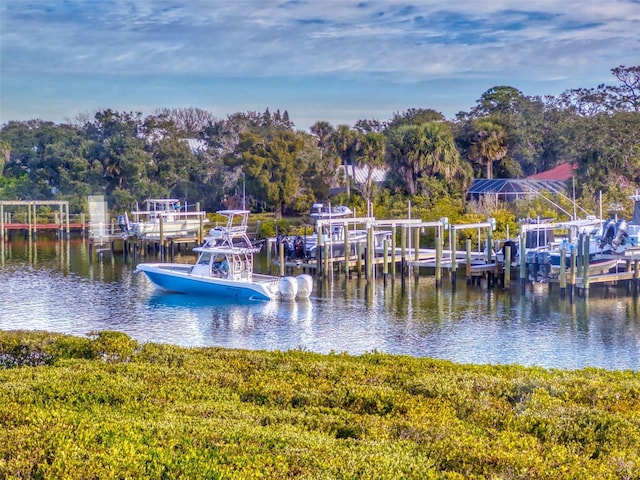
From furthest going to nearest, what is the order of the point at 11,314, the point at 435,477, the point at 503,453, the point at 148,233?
1. the point at 148,233
2. the point at 11,314
3. the point at 503,453
4. the point at 435,477

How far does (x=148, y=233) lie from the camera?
180ft

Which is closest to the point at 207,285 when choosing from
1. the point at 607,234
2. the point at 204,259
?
the point at 204,259

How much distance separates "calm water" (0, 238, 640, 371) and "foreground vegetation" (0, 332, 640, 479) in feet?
36.1

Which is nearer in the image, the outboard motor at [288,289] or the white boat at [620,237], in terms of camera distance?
the outboard motor at [288,289]

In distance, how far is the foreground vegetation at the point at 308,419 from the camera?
8750 mm

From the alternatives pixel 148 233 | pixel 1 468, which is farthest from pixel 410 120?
pixel 1 468

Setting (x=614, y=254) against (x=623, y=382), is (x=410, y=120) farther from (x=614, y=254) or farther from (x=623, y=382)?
(x=623, y=382)

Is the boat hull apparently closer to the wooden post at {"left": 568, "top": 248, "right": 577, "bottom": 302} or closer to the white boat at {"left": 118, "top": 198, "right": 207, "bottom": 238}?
the wooden post at {"left": 568, "top": 248, "right": 577, "bottom": 302}

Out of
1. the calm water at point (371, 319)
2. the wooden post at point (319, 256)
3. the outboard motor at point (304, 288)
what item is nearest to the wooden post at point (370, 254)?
the calm water at point (371, 319)

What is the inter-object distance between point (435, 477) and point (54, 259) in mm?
45057

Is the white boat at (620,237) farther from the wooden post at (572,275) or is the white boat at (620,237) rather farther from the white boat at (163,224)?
the white boat at (163,224)

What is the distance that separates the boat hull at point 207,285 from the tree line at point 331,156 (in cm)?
2454

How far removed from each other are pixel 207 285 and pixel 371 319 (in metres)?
7.85

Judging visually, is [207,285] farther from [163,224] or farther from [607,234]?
[163,224]
